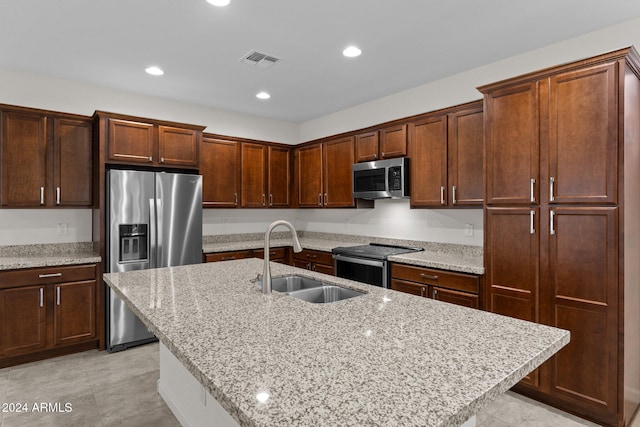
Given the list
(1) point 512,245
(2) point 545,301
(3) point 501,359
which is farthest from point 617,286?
(3) point 501,359

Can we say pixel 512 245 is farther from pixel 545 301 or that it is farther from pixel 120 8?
pixel 120 8

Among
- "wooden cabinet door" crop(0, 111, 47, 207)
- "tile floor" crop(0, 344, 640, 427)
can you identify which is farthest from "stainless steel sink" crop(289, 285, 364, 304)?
"wooden cabinet door" crop(0, 111, 47, 207)

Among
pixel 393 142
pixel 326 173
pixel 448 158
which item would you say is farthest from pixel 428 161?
pixel 326 173

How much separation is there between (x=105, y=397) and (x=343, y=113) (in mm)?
4059

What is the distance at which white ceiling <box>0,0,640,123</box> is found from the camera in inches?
94.3

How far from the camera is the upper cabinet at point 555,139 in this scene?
2221mm

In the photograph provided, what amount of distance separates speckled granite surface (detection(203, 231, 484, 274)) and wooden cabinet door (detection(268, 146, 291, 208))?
1.86ft

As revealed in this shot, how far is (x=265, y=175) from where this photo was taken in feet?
16.3

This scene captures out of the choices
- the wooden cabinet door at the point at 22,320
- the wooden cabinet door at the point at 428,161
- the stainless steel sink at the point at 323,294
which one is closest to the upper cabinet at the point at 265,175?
the wooden cabinet door at the point at 428,161

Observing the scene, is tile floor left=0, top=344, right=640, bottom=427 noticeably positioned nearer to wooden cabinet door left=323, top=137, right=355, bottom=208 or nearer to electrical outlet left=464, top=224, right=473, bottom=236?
Answer: electrical outlet left=464, top=224, right=473, bottom=236

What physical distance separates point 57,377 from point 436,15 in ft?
13.4

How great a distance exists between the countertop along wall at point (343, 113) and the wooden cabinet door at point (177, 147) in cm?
56

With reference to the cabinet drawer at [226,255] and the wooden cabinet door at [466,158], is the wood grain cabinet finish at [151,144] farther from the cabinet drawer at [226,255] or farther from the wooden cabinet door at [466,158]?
the wooden cabinet door at [466,158]

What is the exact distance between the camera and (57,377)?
2.98 m
